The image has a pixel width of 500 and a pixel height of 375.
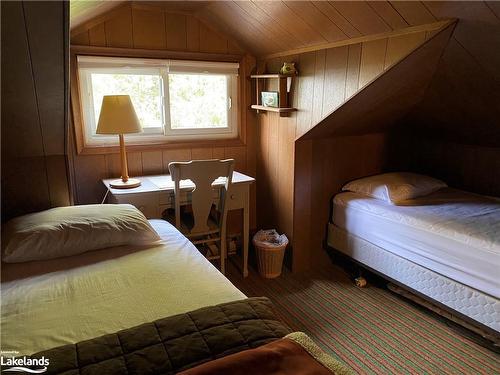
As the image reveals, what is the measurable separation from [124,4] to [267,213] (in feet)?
6.32

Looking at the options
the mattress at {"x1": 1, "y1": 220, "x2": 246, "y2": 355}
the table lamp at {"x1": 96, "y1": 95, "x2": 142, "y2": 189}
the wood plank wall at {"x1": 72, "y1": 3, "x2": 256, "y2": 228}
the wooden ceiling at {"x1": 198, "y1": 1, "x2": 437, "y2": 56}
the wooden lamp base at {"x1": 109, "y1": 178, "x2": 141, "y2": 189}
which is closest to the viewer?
the mattress at {"x1": 1, "y1": 220, "x2": 246, "y2": 355}

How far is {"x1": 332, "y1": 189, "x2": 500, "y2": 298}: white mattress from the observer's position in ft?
6.79

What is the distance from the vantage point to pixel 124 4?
8.54 feet

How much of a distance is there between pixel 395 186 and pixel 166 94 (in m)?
1.88

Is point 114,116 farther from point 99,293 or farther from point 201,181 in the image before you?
point 99,293

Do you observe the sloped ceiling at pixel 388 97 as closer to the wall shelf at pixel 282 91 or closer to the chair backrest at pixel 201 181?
the wall shelf at pixel 282 91

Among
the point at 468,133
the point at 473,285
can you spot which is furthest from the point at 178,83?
the point at 473,285

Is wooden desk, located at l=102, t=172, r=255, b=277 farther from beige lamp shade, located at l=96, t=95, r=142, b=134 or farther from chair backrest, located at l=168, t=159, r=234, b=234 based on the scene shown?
beige lamp shade, located at l=96, t=95, r=142, b=134

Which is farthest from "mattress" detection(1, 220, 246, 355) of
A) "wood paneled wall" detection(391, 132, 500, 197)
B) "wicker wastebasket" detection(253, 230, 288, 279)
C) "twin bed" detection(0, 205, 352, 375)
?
"wood paneled wall" detection(391, 132, 500, 197)

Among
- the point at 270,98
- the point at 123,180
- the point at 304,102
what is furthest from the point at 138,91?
the point at 304,102

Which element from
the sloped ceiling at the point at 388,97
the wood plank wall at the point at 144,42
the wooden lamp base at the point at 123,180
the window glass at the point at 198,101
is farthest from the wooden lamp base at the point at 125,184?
the sloped ceiling at the point at 388,97

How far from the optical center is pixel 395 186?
2799 mm

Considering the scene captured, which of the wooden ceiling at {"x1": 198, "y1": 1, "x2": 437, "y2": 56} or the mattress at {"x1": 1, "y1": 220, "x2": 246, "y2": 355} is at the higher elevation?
the wooden ceiling at {"x1": 198, "y1": 1, "x2": 437, "y2": 56}

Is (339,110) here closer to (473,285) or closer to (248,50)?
(248,50)
